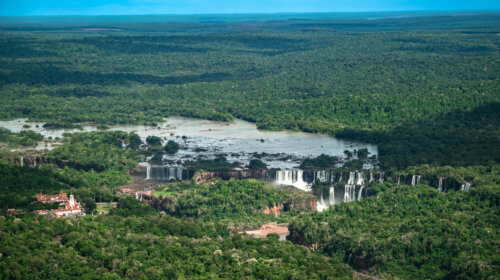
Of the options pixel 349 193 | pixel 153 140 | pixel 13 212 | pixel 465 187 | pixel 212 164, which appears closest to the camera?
pixel 13 212

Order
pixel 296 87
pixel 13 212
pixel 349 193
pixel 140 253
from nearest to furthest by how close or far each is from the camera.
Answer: pixel 140 253 → pixel 13 212 → pixel 349 193 → pixel 296 87

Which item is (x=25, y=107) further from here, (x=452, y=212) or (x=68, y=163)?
(x=452, y=212)

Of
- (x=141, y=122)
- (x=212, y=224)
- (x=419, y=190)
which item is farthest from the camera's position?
(x=141, y=122)

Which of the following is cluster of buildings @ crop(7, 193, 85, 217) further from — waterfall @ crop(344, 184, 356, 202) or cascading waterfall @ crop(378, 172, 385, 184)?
cascading waterfall @ crop(378, 172, 385, 184)

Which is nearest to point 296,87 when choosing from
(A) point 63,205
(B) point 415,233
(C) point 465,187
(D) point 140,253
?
(C) point 465,187

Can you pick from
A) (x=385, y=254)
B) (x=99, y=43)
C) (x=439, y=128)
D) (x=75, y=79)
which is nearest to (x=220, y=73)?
(x=75, y=79)

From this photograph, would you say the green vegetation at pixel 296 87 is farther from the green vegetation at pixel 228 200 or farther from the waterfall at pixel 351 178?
the green vegetation at pixel 228 200

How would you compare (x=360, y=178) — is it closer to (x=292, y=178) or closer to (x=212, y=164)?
(x=292, y=178)
